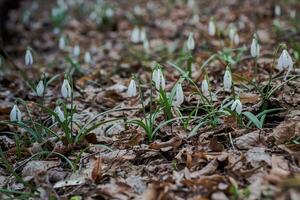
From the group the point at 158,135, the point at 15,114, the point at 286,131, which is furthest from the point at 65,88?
the point at 286,131

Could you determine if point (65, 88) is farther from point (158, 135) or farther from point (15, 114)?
point (158, 135)

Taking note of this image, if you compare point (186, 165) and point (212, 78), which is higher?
point (212, 78)

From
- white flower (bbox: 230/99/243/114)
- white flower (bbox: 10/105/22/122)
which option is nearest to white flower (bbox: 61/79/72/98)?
white flower (bbox: 10/105/22/122)

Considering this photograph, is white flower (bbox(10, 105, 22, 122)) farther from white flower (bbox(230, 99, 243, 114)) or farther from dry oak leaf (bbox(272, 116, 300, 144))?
dry oak leaf (bbox(272, 116, 300, 144))

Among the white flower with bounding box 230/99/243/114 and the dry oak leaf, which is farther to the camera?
the white flower with bounding box 230/99/243/114

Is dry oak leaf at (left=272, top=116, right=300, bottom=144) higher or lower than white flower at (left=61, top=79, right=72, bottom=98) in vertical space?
lower

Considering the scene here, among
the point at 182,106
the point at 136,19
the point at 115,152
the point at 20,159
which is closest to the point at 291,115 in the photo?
the point at 182,106

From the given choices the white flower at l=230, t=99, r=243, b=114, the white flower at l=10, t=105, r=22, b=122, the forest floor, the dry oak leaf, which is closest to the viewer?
the forest floor

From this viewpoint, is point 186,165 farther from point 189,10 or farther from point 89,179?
point 189,10

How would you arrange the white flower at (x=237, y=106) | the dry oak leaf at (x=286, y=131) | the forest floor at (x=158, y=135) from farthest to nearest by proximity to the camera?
the white flower at (x=237, y=106) < the dry oak leaf at (x=286, y=131) < the forest floor at (x=158, y=135)

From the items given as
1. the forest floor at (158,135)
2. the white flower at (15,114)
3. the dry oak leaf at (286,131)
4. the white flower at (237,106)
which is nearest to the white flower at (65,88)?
the forest floor at (158,135)

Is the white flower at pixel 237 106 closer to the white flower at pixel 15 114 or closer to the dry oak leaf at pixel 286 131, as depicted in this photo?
the dry oak leaf at pixel 286 131
